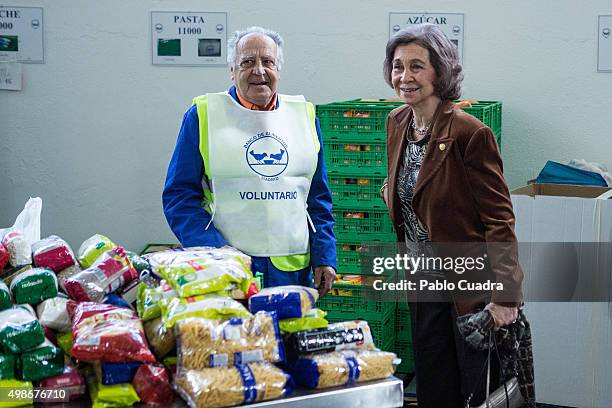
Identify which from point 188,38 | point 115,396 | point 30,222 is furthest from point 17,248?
point 188,38

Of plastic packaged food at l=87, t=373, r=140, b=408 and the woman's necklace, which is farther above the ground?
the woman's necklace

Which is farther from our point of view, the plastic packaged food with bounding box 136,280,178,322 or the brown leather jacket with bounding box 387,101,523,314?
the brown leather jacket with bounding box 387,101,523,314

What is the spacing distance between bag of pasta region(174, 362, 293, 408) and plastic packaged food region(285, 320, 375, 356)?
0.10m

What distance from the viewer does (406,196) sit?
3.10 meters

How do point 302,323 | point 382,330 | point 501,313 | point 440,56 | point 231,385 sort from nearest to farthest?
point 231,385 < point 302,323 < point 501,313 < point 440,56 < point 382,330

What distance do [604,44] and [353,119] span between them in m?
1.63

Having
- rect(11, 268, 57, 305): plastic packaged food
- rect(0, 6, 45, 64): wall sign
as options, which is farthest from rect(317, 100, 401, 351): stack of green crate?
rect(11, 268, 57, 305): plastic packaged food

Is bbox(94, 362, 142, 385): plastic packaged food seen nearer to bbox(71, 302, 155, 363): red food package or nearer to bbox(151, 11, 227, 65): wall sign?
bbox(71, 302, 155, 363): red food package

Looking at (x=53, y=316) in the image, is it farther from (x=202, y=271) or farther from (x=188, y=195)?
(x=188, y=195)

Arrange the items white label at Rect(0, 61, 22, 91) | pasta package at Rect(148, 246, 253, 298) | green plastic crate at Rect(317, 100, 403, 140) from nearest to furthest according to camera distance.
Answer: pasta package at Rect(148, 246, 253, 298) < green plastic crate at Rect(317, 100, 403, 140) < white label at Rect(0, 61, 22, 91)

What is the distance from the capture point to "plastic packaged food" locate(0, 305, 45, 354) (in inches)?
76.5

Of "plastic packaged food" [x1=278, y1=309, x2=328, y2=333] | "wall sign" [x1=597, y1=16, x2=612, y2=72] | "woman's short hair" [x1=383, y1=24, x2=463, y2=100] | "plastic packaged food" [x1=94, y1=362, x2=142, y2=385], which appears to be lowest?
"plastic packaged food" [x1=94, y1=362, x2=142, y2=385]

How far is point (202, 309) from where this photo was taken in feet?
6.57

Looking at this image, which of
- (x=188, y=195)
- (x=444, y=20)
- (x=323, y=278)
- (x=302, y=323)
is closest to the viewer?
(x=302, y=323)
